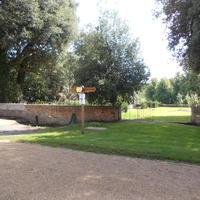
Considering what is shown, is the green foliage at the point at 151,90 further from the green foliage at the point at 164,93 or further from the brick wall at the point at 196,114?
the brick wall at the point at 196,114

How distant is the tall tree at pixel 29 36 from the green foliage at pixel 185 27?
962 cm

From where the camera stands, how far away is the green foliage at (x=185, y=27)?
28.2 feet

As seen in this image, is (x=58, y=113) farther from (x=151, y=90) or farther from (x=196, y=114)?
(x=151, y=90)

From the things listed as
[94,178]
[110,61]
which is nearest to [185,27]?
[110,61]

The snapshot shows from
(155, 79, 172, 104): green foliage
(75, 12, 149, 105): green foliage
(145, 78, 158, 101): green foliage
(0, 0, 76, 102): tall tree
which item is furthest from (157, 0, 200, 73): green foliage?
(145, 78, 158, 101): green foliage

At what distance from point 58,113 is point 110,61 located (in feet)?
17.5

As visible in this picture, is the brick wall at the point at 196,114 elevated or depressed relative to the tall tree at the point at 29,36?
depressed

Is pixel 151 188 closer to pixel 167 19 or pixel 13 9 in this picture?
pixel 167 19

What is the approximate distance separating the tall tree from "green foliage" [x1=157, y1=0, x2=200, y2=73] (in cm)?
962

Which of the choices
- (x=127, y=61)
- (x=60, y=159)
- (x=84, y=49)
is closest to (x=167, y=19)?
(x=127, y=61)

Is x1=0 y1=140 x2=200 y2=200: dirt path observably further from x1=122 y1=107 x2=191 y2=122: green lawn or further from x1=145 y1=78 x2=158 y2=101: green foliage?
x1=145 y1=78 x2=158 y2=101: green foliage

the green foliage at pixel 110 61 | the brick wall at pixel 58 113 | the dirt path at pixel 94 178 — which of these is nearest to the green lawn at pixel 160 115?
the brick wall at pixel 58 113

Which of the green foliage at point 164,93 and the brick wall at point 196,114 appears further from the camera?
the green foliage at point 164,93

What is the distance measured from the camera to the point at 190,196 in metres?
3.39
